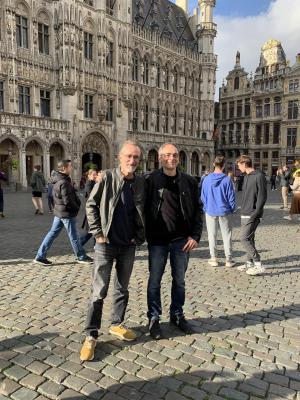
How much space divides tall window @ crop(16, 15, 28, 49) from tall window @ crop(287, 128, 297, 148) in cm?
3318

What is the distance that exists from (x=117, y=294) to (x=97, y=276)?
0.34 meters

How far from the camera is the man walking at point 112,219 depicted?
3080 millimetres

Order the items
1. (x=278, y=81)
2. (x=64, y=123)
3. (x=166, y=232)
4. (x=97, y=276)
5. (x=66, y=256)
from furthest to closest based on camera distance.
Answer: (x=278, y=81), (x=64, y=123), (x=66, y=256), (x=166, y=232), (x=97, y=276)

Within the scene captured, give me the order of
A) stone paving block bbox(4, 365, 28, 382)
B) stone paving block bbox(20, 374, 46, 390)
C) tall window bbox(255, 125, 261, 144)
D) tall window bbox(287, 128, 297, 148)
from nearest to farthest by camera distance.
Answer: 1. stone paving block bbox(20, 374, 46, 390)
2. stone paving block bbox(4, 365, 28, 382)
3. tall window bbox(287, 128, 297, 148)
4. tall window bbox(255, 125, 261, 144)

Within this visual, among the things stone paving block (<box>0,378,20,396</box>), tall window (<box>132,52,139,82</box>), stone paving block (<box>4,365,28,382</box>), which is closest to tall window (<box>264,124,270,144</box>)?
tall window (<box>132,52,139,82</box>)

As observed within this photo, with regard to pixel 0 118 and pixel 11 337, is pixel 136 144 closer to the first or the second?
pixel 11 337

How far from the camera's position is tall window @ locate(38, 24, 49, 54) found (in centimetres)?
2555

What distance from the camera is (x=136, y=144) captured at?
314 centimetres

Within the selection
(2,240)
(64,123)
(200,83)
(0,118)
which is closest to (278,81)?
(200,83)

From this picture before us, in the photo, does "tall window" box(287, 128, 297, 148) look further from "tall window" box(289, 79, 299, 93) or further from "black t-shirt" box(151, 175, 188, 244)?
"black t-shirt" box(151, 175, 188, 244)

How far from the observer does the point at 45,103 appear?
26484 millimetres

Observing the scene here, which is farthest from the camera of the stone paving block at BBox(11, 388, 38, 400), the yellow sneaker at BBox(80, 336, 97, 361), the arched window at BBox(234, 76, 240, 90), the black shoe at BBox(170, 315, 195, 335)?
the arched window at BBox(234, 76, 240, 90)

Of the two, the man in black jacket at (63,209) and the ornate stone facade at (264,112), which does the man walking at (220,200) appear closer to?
the man in black jacket at (63,209)

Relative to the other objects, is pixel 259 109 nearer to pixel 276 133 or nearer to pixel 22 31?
pixel 276 133
